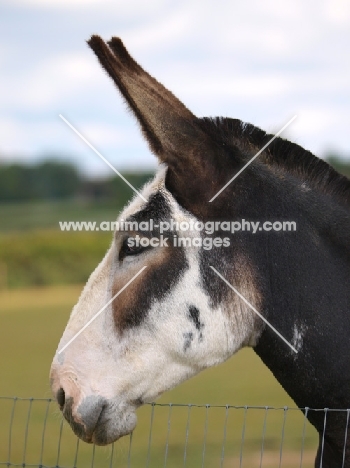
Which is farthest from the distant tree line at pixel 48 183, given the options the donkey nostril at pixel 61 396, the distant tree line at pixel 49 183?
the donkey nostril at pixel 61 396

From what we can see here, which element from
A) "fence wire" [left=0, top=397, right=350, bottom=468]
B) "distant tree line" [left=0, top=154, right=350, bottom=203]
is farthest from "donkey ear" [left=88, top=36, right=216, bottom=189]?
"distant tree line" [left=0, top=154, right=350, bottom=203]

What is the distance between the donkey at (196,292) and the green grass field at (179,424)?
1.84 ft

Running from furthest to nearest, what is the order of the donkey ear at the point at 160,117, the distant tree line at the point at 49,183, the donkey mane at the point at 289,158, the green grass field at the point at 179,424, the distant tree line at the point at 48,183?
the distant tree line at the point at 48,183, the distant tree line at the point at 49,183, the green grass field at the point at 179,424, the donkey mane at the point at 289,158, the donkey ear at the point at 160,117

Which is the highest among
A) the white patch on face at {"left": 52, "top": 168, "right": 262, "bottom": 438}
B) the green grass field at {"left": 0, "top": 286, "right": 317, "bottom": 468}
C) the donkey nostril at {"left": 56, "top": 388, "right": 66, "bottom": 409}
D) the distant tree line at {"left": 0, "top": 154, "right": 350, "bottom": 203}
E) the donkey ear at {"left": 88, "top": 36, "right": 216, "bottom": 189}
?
the donkey ear at {"left": 88, "top": 36, "right": 216, "bottom": 189}

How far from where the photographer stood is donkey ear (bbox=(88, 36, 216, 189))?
3260mm

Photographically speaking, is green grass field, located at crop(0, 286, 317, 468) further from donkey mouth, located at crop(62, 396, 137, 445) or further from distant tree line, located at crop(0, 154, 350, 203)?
distant tree line, located at crop(0, 154, 350, 203)

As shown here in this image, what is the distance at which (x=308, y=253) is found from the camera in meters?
3.34

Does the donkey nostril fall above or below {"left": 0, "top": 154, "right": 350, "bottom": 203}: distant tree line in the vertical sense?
above

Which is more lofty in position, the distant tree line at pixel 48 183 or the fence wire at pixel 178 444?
the fence wire at pixel 178 444

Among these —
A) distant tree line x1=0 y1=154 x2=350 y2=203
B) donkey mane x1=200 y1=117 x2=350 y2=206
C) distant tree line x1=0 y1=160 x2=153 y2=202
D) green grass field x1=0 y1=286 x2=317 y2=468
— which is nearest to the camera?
donkey mane x1=200 y1=117 x2=350 y2=206

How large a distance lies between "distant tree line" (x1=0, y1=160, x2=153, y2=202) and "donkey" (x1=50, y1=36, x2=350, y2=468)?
267ft

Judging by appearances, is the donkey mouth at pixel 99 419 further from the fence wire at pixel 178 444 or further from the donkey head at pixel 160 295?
the fence wire at pixel 178 444

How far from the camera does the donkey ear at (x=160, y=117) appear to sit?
326 centimetres

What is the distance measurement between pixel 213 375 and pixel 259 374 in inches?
56.8
